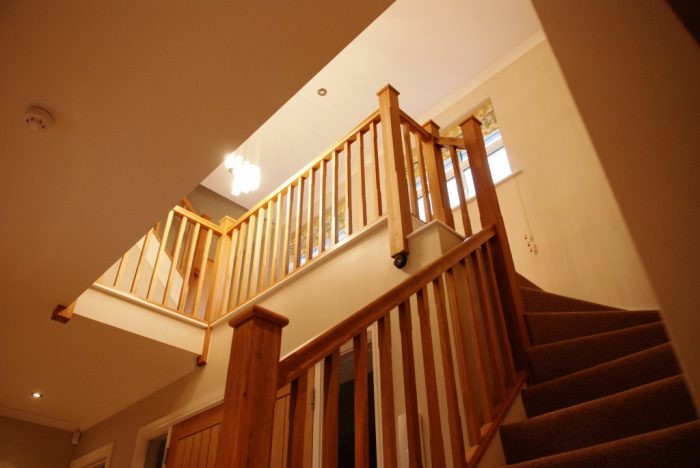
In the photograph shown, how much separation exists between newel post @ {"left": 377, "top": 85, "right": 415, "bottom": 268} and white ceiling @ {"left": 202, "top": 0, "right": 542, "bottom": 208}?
2.16 metres

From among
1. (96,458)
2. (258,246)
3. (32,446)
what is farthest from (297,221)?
(32,446)

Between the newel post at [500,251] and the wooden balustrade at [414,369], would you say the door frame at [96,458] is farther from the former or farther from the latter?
the newel post at [500,251]

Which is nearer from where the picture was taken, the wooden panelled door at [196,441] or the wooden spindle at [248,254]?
the wooden panelled door at [196,441]

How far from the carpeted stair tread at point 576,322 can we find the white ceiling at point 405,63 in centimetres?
332

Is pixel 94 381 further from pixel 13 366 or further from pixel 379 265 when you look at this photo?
pixel 379 265

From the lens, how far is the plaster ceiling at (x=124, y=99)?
5.74 feet

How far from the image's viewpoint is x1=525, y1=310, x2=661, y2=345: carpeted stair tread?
2.67 metres

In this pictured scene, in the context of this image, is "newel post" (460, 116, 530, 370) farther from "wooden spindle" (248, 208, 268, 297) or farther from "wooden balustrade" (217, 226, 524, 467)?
"wooden spindle" (248, 208, 268, 297)

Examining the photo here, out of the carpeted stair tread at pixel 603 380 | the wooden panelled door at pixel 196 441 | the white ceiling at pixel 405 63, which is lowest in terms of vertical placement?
the carpeted stair tread at pixel 603 380

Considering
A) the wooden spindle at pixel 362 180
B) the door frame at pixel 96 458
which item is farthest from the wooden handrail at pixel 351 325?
the door frame at pixel 96 458

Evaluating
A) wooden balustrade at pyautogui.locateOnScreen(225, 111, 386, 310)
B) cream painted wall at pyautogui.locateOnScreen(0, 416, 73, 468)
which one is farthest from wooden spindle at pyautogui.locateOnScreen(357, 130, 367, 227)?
cream painted wall at pyautogui.locateOnScreen(0, 416, 73, 468)

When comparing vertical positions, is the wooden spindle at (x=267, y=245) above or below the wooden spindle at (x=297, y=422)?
above

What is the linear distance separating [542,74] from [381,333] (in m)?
4.14

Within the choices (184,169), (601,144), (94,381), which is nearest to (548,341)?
(184,169)
